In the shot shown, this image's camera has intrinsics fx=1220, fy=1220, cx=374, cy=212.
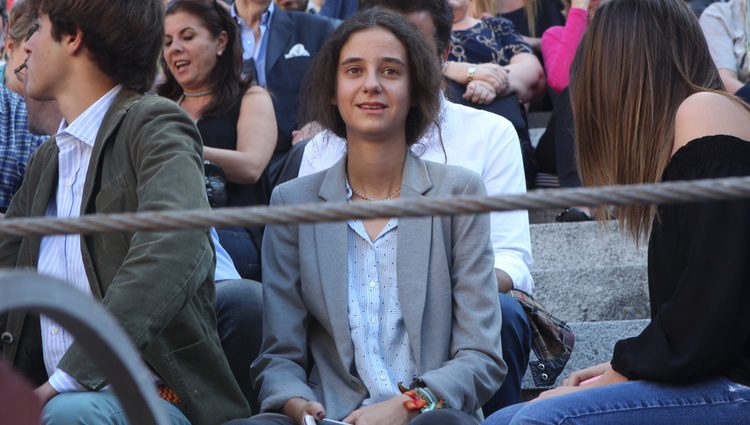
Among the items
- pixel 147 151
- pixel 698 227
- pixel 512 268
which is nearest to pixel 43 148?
pixel 147 151

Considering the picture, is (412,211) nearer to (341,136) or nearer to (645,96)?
(645,96)

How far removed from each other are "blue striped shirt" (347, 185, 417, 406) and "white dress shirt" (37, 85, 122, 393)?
2.24 ft

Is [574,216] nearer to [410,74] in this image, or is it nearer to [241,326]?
[410,74]

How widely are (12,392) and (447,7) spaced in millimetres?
3112

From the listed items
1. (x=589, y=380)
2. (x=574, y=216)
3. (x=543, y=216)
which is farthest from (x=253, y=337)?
(x=543, y=216)

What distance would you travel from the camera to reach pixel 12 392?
53.4 inches

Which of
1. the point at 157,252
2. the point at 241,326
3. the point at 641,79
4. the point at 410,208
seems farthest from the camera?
the point at 241,326

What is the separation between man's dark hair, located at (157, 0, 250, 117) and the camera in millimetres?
4535

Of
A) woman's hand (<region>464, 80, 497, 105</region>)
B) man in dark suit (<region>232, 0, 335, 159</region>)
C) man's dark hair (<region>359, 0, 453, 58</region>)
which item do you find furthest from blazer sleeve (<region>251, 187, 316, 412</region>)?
man in dark suit (<region>232, 0, 335, 159</region>)

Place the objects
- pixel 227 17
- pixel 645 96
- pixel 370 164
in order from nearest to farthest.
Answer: pixel 645 96, pixel 370 164, pixel 227 17

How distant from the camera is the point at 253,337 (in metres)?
3.28

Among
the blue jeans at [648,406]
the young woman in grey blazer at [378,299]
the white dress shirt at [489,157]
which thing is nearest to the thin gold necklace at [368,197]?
the young woman in grey blazer at [378,299]

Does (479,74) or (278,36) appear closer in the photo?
(479,74)

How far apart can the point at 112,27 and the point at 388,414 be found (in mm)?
1115
